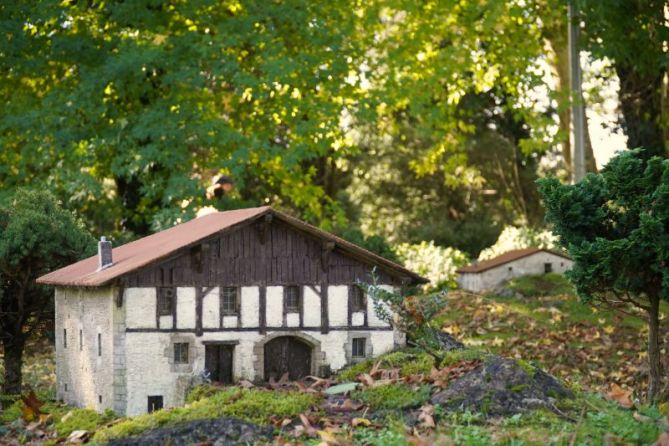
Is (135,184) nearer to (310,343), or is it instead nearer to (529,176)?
(310,343)

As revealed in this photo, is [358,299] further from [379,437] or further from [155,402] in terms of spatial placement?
[379,437]

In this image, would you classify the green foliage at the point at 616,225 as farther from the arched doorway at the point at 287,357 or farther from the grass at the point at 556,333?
the grass at the point at 556,333

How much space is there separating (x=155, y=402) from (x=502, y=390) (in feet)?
20.3

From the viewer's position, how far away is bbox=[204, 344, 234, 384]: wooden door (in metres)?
22.0

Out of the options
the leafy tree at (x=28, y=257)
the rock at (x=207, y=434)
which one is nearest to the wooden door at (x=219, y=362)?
the rock at (x=207, y=434)

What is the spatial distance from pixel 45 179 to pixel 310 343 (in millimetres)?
16172

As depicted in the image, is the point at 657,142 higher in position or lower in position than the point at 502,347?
higher

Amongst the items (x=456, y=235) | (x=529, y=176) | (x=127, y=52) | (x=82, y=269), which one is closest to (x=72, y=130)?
(x=127, y=52)

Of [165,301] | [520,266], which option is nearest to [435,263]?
[520,266]

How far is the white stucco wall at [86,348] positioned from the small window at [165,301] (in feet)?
2.54

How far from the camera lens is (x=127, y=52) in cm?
3356

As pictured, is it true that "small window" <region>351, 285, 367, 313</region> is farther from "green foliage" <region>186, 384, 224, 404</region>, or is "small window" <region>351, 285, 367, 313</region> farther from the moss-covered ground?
"green foliage" <region>186, 384, 224, 404</region>

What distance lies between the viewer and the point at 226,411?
737 inches

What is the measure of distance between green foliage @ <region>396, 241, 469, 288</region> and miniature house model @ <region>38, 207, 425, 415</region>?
2009cm
